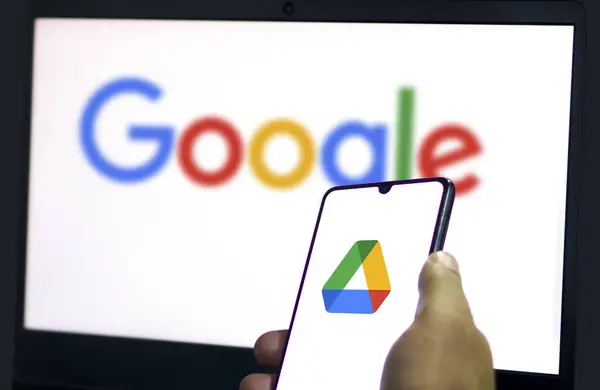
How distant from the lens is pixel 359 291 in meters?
0.41

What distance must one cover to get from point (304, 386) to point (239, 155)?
23cm

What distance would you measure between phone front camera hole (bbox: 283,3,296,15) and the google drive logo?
235 millimetres

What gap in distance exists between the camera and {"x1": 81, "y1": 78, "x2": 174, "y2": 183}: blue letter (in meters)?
0.58

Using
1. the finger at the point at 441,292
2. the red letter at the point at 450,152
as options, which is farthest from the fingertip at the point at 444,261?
the red letter at the point at 450,152

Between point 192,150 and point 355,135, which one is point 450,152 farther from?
point 192,150

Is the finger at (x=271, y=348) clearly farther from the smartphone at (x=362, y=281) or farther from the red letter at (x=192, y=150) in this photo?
the red letter at (x=192, y=150)

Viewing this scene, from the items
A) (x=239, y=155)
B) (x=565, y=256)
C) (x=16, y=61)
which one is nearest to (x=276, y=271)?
(x=239, y=155)

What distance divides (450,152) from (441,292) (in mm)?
260

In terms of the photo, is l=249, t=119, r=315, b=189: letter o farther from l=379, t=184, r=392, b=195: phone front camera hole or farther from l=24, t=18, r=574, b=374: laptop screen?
l=379, t=184, r=392, b=195: phone front camera hole

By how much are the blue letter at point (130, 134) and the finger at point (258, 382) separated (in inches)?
8.6

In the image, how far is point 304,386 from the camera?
407 mm

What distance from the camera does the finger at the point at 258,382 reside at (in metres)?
0.45

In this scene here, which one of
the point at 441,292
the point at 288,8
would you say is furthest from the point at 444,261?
the point at 288,8

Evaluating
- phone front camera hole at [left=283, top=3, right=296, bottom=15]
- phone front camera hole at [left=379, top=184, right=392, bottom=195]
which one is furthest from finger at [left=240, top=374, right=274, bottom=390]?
phone front camera hole at [left=283, top=3, right=296, bottom=15]
